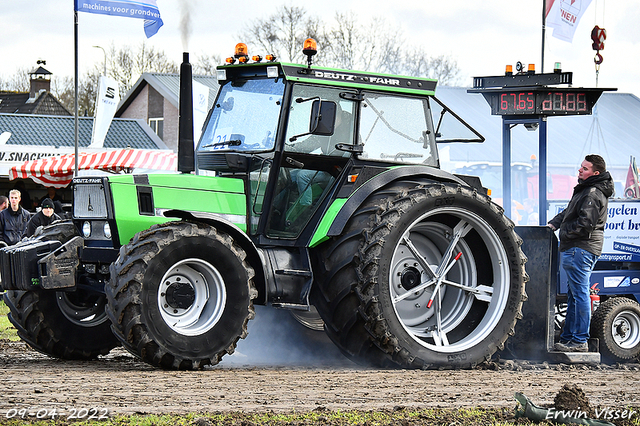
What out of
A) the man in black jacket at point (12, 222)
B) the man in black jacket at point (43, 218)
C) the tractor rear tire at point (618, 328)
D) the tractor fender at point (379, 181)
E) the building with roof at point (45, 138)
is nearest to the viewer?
the tractor fender at point (379, 181)

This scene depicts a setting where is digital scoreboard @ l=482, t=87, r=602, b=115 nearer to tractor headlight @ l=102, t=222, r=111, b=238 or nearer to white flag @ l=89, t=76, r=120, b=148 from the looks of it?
tractor headlight @ l=102, t=222, r=111, b=238

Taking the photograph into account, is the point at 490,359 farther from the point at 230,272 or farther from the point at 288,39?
the point at 288,39

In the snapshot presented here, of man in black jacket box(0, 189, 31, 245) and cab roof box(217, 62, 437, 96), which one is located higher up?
cab roof box(217, 62, 437, 96)

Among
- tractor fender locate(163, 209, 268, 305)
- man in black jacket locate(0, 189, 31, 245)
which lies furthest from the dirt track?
man in black jacket locate(0, 189, 31, 245)

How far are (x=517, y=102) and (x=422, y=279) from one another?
304cm

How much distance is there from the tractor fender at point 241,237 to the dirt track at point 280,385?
0.68 metres

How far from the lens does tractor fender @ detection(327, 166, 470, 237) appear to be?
255 inches

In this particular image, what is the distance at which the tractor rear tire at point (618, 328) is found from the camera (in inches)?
341

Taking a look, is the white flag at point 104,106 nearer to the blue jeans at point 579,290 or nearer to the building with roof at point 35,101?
the blue jeans at point 579,290

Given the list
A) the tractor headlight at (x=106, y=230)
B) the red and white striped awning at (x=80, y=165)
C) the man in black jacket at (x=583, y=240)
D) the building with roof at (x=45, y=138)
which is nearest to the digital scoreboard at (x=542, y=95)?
the man in black jacket at (x=583, y=240)

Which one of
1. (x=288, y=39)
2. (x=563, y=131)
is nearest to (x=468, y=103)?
(x=563, y=131)

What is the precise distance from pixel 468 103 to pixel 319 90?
22711 mm

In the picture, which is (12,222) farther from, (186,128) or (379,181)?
(379,181)

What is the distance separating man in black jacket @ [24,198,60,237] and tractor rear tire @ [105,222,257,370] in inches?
290
